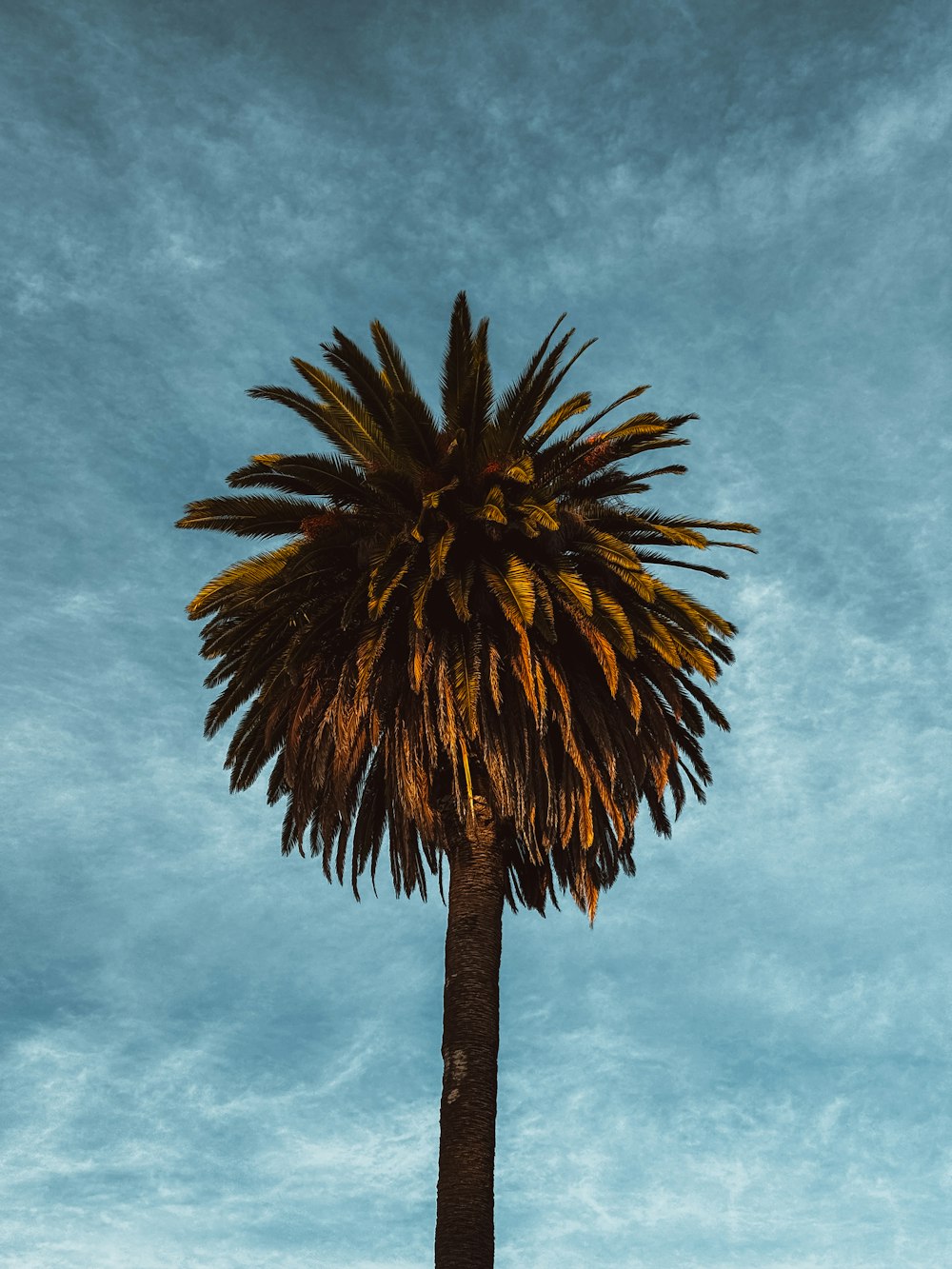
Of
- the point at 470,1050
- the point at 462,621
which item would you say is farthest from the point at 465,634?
the point at 470,1050

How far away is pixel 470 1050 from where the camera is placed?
17906 millimetres

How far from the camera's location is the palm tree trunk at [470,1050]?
650 inches

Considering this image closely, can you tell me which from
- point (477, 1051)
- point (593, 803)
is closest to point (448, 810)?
point (593, 803)

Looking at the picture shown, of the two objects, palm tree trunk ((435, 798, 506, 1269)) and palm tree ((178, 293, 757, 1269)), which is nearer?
palm tree trunk ((435, 798, 506, 1269))

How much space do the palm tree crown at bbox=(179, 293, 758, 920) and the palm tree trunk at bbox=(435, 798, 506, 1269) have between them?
77 cm

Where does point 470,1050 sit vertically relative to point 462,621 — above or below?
below

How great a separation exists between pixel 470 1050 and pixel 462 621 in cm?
621

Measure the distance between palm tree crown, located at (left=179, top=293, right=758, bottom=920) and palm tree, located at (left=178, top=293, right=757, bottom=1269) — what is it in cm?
4

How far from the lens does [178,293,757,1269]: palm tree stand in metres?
19.8

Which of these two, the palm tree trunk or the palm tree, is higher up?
the palm tree

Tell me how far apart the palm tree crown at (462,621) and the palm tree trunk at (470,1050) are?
0.77 m

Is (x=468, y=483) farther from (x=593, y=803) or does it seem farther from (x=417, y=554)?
(x=593, y=803)

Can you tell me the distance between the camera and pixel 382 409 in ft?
70.0

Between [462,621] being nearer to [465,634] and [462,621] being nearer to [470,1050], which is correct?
[465,634]
